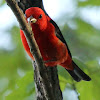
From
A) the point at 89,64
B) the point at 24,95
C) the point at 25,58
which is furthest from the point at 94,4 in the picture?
the point at 25,58

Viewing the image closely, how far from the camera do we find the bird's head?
185 cm

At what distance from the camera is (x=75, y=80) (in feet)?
6.97

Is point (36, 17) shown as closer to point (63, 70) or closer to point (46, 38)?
point (46, 38)

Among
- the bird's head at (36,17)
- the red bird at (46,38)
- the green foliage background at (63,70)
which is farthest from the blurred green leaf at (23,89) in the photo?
the bird's head at (36,17)

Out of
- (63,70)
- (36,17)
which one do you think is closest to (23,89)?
(63,70)

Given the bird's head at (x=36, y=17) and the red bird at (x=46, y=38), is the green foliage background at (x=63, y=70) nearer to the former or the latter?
the red bird at (x=46, y=38)

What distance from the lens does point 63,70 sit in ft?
7.45

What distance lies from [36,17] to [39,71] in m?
0.54

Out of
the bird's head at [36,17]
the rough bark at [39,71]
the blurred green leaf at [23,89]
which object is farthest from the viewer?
the blurred green leaf at [23,89]

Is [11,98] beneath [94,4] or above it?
beneath

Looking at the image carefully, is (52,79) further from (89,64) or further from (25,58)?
(25,58)

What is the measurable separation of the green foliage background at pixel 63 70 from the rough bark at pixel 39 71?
0.21ft

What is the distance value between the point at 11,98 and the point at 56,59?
467 mm

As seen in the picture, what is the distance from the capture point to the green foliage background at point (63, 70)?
200 cm
